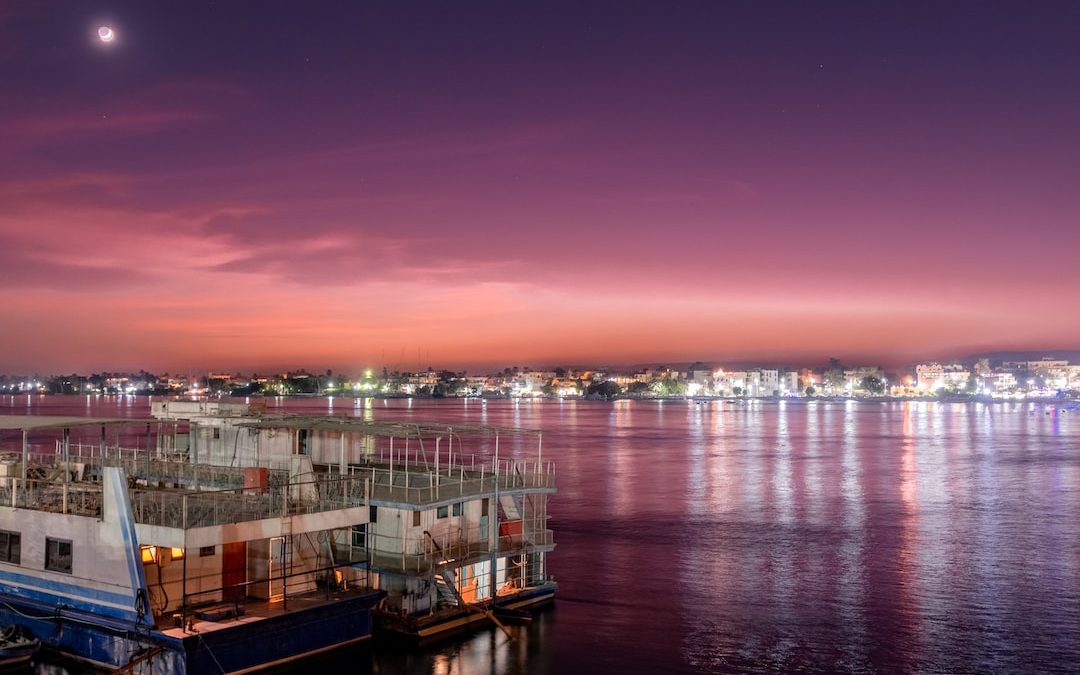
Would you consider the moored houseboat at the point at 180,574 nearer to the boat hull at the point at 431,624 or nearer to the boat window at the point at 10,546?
the boat window at the point at 10,546

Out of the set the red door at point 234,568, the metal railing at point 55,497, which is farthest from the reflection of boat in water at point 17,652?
the red door at point 234,568

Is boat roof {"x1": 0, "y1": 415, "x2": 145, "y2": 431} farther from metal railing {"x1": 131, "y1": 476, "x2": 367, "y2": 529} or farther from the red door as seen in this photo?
the red door

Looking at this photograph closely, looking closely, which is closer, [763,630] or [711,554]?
[763,630]

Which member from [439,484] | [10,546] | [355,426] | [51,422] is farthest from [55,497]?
[439,484]

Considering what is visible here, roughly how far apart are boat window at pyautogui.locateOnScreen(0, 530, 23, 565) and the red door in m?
4.25

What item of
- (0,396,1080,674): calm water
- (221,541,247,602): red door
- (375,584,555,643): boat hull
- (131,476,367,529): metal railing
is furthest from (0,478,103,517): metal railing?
(375,584,555,643): boat hull

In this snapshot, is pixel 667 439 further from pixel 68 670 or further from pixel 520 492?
pixel 68 670

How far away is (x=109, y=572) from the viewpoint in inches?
650

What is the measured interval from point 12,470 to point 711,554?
22325mm

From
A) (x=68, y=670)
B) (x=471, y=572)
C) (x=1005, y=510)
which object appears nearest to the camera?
(x=68, y=670)

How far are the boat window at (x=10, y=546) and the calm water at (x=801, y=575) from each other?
6734 millimetres

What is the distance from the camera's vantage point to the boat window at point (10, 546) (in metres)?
18.5

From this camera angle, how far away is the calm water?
2098cm

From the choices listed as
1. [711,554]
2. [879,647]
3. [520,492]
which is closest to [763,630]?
[879,647]
